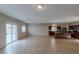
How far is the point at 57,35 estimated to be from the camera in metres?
12.4

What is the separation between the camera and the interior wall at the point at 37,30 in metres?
17.0

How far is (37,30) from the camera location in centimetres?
1712

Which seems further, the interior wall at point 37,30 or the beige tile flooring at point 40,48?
the interior wall at point 37,30

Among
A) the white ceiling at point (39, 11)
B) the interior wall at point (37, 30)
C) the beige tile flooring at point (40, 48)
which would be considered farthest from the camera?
the interior wall at point (37, 30)

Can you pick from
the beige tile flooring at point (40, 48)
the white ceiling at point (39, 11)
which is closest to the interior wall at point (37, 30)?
the beige tile flooring at point (40, 48)

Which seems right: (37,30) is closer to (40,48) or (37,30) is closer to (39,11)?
(40,48)

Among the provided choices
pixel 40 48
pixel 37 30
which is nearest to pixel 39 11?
pixel 40 48

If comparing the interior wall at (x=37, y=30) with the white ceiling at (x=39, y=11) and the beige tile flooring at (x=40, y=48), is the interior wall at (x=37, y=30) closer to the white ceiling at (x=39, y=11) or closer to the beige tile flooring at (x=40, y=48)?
the beige tile flooring at (x=40, y=48)

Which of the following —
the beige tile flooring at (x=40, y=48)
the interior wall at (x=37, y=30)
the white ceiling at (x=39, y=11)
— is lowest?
the beige tile flooring at (x=40, y=48)
